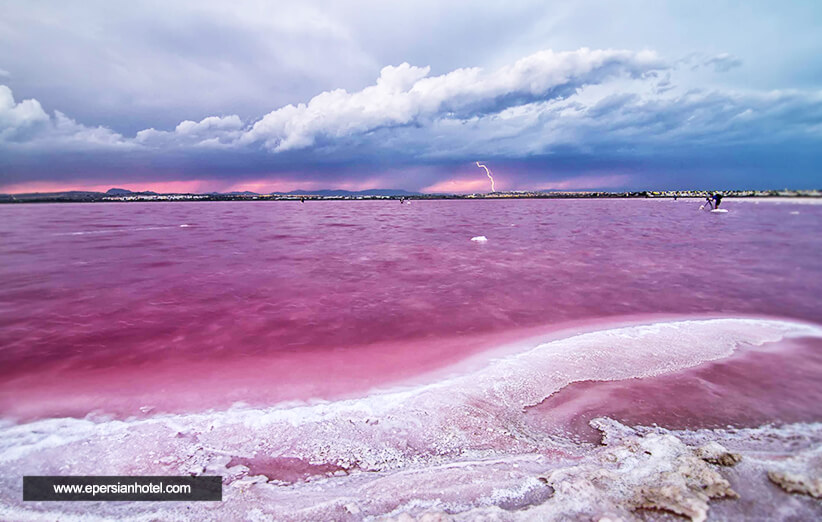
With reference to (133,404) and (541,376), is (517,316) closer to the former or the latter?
(541,376)

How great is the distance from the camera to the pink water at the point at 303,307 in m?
4.84

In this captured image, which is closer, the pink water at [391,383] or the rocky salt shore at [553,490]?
the rocky salt shore at [553,490]

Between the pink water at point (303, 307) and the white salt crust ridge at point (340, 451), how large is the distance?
50 cm

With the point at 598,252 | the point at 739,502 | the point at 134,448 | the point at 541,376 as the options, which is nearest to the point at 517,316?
the point at 541,376

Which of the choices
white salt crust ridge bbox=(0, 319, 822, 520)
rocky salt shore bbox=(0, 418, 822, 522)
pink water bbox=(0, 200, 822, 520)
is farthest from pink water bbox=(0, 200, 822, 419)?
rocky salt shore bbox=(0, 418, 822, 522)

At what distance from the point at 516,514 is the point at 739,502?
165 cm

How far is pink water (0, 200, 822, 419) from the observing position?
4.84 metres

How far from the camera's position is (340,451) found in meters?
3.40

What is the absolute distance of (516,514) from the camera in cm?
250

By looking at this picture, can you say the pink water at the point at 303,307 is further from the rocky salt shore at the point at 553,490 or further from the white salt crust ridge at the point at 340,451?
the rocky salt shore at the point at 553,490

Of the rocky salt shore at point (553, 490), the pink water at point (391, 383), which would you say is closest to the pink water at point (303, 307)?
the pink water at point (391, 383)

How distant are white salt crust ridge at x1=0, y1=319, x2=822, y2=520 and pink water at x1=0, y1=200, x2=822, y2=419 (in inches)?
19.8

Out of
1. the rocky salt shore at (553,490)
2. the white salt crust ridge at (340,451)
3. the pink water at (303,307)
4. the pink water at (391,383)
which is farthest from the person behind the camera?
the pink water at (303,307)

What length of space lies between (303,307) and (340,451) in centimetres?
514
